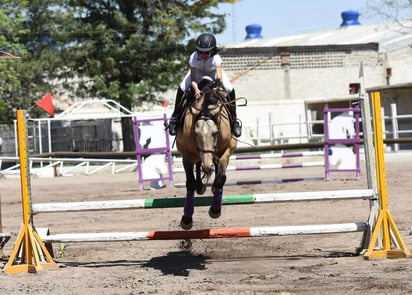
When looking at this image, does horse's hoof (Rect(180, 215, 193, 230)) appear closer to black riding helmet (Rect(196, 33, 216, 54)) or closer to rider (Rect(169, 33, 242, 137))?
rider (Rect(169, 33, 242, 137))

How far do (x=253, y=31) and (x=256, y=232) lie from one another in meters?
53.8

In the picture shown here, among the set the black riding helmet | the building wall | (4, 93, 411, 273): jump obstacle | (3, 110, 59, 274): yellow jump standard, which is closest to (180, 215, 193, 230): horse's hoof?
(4, 93, 411, 273): jump obstacle

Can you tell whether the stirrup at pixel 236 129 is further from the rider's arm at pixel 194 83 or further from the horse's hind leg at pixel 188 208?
the horse's hind leg at pixel 188 208

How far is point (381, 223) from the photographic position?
8.44 metres

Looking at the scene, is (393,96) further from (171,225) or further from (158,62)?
(171,225)

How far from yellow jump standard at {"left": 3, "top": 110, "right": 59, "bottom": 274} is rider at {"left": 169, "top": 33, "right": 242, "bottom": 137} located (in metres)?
1.61

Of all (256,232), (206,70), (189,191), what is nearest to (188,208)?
(189,191)

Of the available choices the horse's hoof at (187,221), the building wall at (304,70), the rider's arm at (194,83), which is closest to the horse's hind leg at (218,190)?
the horse's hoof at (187,221)

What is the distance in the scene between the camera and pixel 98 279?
305 inches

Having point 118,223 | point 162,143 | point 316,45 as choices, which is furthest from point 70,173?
point 316,45

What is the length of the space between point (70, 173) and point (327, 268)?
21.2 meters

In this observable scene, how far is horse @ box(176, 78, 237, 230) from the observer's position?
7.80 m

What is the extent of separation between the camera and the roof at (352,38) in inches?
1896

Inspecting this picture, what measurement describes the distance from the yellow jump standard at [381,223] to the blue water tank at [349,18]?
5371 centimetres
